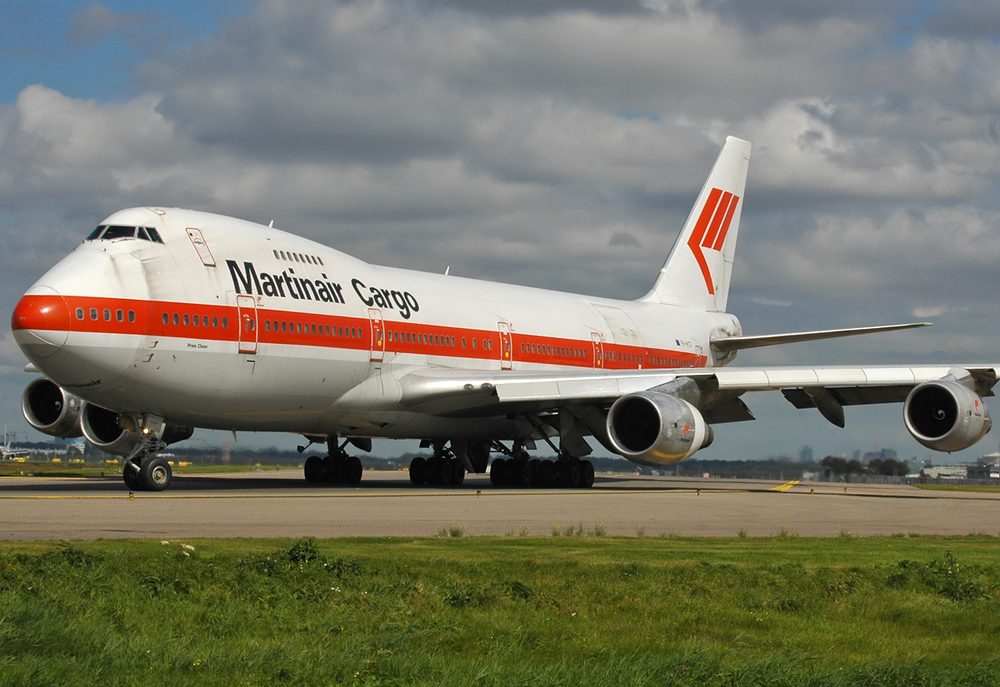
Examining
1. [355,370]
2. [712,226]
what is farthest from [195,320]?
[712,226]

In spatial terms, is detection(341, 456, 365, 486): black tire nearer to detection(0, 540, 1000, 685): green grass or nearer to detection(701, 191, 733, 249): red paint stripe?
detection(701, 191, 733, 249): red paint stripe

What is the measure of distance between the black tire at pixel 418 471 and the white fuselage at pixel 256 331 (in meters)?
2.01

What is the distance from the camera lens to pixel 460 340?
27.2m

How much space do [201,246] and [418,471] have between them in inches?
401

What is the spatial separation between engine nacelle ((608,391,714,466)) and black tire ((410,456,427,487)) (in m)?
6.87

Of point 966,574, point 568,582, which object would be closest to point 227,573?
point 568,582

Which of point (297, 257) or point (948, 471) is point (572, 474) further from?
point (948, 471)

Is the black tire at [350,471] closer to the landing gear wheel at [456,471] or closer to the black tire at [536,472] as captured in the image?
the landing gear wheel at [456,471]

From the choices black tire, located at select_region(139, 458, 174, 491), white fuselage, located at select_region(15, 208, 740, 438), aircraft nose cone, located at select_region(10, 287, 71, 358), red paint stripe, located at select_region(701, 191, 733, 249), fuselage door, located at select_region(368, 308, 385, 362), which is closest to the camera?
aircraft nose cone, located at select_region(10, 287, 71, 358)

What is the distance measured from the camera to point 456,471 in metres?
29.6

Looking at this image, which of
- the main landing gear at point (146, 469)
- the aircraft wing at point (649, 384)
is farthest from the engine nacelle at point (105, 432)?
the aircraft wing at point (649, 384)

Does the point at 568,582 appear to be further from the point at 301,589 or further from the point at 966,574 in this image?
the point at 966,574

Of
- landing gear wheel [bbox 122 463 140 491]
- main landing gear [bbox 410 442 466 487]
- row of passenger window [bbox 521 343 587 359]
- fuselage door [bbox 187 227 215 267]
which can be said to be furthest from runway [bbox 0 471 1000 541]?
row of passenger window [bbox 521 343 587 359]

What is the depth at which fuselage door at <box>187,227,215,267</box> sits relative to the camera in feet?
69.6
